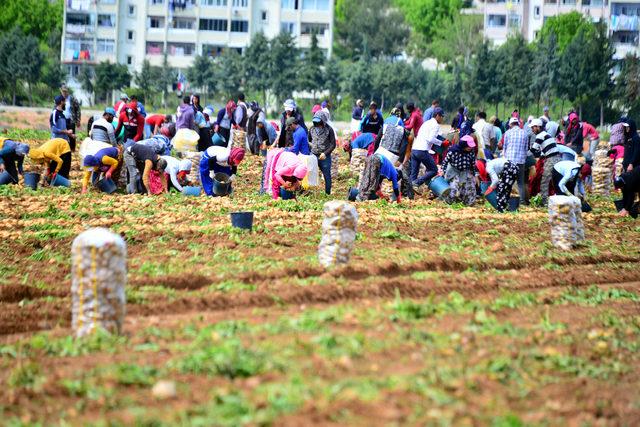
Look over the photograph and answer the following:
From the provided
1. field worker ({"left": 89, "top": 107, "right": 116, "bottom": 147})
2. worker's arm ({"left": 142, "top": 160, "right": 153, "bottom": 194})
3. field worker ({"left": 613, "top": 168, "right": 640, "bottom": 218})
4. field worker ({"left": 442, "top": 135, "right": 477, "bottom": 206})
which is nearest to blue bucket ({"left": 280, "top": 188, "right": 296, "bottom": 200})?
worker's arm ({"left": 142, "top": 160, "right": 153, "bottom": 194})

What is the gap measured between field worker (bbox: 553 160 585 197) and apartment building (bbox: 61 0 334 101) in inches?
2723

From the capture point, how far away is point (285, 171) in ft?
62.9

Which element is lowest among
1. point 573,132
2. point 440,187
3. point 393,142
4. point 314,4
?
point 440,187

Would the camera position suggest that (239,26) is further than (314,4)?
No

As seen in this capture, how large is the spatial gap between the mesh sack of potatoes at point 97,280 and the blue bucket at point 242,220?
6.25m

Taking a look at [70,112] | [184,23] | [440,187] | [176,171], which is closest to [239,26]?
[184,23]

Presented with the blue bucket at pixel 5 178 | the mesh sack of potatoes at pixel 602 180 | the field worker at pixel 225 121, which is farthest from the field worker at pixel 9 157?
the mesh sack of potatoes at pixel 602 180

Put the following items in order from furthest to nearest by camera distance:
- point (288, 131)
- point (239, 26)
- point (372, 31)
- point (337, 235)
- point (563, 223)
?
point (372, 31)
point (239, 26)
point (288, 131)
point (563, 223)
point (337, 235)

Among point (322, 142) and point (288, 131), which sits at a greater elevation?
point (288, 131)

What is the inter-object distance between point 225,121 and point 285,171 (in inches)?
425

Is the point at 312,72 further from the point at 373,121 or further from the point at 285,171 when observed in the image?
the point at 285,171

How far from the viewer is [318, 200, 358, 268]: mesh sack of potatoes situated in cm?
1209

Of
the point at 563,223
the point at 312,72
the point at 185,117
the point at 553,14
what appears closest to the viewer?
the point at 563,223

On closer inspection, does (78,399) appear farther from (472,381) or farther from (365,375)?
(472,381)
